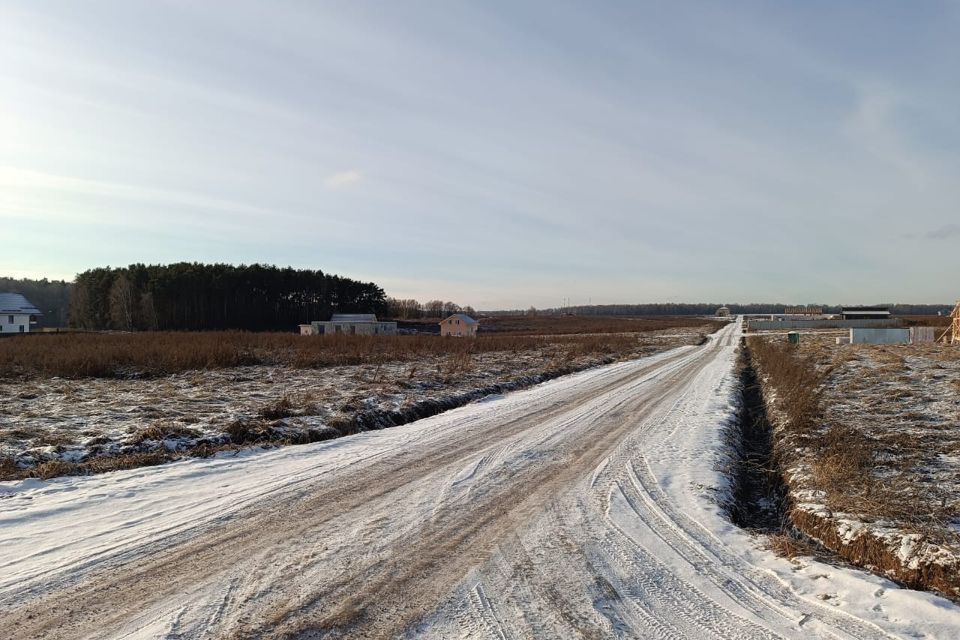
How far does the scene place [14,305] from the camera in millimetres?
72000

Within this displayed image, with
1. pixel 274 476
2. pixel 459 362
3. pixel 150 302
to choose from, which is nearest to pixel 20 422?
pixel 274 476

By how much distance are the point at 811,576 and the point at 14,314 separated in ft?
295

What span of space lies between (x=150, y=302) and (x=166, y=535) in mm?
81953

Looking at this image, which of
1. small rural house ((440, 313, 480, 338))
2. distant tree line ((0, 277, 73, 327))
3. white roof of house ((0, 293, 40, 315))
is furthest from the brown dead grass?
distant tree line ((0, 277, 73, 327))

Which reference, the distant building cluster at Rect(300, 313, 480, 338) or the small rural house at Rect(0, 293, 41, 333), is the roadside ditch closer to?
the distant building cluster at Rect(300, 313, 480, 338)

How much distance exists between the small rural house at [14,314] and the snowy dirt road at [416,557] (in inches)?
3195

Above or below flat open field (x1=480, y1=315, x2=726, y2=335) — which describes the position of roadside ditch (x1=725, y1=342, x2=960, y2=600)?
below

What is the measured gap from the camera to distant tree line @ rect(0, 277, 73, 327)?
12062cm

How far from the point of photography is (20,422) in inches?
453

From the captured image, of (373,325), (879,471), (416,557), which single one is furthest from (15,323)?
(879,471)

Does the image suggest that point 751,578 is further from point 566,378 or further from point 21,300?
point 21,300

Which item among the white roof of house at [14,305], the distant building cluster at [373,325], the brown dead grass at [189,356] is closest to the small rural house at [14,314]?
the white roof of house at [14,305]

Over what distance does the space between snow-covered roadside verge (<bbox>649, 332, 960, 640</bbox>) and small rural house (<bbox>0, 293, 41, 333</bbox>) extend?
86.1 metres

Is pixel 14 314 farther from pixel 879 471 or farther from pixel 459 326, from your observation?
pixel 879 471
